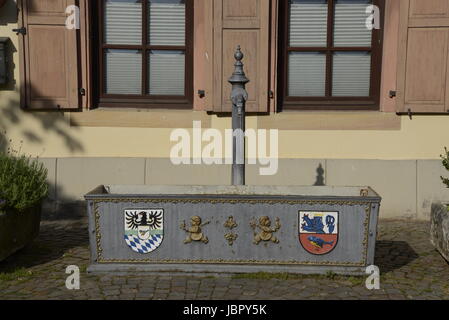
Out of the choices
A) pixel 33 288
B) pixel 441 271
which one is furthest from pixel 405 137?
pixel 33 288

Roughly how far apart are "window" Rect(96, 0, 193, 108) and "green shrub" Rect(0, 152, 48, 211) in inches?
82.7

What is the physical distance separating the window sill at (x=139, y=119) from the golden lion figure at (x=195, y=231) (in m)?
2.64

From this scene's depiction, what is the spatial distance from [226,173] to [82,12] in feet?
9.17

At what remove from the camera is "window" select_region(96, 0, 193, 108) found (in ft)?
24.3

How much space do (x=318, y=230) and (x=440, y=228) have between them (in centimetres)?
153

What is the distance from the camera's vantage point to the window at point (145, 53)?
7398mm

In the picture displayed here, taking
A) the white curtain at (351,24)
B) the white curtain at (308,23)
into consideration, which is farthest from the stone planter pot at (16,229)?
the white curtain at (351,24)

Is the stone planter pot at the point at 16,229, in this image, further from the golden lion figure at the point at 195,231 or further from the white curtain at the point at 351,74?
the white curtain at the point at 351,74

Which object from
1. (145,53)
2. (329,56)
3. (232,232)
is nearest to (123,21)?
(145,53)

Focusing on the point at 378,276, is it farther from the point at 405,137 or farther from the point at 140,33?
the point at 140,33

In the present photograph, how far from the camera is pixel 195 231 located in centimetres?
486

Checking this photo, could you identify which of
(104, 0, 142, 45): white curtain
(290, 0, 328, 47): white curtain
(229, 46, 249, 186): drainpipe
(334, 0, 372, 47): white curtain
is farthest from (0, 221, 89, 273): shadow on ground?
(334, 0, 372, 47): white curtain

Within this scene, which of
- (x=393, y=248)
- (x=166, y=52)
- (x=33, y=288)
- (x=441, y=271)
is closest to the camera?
(x=33, y=288)

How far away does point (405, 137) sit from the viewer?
7.23m
